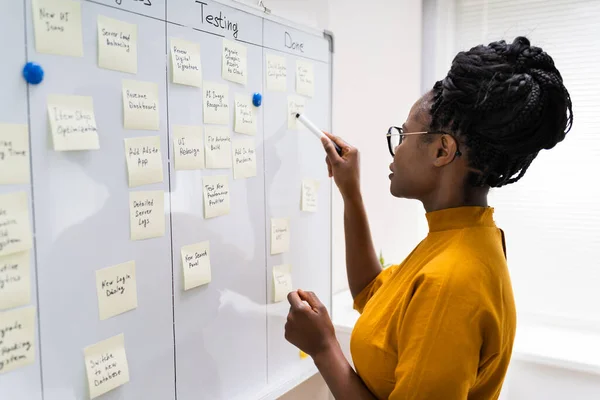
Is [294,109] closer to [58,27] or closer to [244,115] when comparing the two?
[244,115]

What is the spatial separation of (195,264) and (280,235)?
0.35 meters

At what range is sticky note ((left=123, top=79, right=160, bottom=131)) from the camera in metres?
1.00

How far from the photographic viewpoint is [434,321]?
863 millimetres

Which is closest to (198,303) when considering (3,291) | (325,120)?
(3,291)

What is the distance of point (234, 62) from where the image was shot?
1.25 metres

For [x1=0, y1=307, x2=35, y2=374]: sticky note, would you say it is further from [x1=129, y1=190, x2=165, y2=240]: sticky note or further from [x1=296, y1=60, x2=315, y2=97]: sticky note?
[x1=296, y1=60, x2=315, y2=97]: sticky note

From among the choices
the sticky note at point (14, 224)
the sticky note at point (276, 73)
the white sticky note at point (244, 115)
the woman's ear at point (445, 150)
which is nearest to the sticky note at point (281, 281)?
the white sticky note at point (244, 115)

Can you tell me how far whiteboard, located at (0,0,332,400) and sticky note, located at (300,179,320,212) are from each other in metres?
0.02

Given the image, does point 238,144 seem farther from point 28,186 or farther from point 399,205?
point 399,205

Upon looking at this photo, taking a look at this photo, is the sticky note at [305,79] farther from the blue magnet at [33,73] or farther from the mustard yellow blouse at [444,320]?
the blue magnet at [33,73]

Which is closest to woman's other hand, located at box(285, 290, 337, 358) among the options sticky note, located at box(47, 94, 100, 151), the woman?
the woman

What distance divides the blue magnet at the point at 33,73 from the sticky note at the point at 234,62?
47 centimetres

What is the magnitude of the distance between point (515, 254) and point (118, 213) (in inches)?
83.5

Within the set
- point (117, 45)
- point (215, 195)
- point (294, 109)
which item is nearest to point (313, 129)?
point (294, 109)
